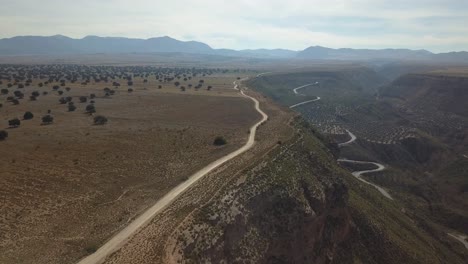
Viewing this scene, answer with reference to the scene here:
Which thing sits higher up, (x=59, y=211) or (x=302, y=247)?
(x=59, y=211)

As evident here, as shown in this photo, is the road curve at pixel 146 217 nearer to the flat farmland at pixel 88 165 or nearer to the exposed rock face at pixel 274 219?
the flat farmland at pixel 88 165

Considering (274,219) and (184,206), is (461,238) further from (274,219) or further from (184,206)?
(184,206)

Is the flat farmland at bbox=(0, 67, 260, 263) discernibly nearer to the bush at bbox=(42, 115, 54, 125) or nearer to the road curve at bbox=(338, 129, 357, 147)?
the bush at bbox=(42, 115, 54, 125)

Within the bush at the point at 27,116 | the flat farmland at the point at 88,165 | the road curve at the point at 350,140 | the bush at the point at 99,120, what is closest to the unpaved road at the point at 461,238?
the flat farmland at the point at 88,165

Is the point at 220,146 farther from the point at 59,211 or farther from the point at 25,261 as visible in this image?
the point at 25,261

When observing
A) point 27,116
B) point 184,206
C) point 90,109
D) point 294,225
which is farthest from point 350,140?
point 184,206

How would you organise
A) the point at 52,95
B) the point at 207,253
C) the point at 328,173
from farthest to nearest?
the point at 52,95, the point at 328,173, the point at 207,253

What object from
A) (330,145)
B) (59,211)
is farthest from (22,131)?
(330,145)

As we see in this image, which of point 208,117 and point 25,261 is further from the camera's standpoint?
point 208,117
